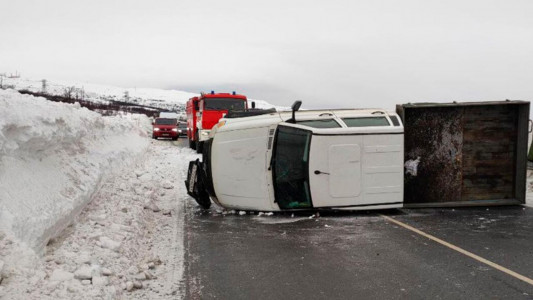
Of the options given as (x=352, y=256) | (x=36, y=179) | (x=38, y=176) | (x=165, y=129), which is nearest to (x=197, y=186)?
(x=38, y=176)

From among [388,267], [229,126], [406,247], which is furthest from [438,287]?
[229,126]

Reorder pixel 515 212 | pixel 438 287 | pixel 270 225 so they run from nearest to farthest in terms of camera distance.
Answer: pixel 438 287, pixel 270 225, pixel 515 212

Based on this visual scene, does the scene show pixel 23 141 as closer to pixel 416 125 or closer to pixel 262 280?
pixel 262 280

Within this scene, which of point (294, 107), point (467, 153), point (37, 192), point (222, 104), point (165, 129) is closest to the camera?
point (37, 192)

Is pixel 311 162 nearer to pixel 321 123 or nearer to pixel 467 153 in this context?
pixel 321 123

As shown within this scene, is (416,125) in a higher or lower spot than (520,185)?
higher

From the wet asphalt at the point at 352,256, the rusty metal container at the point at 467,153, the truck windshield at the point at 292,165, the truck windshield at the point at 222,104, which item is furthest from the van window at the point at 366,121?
the truck windshield at the point at 222,104

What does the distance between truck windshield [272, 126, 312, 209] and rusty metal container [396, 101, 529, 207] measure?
2832 mm

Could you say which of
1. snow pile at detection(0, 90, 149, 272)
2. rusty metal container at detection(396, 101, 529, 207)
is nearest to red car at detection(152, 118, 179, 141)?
snow pile at detection(0, 90, 149, 272)

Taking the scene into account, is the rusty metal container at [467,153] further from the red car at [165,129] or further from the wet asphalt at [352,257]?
the red car at [165,129]

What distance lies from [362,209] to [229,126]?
10.5 feet

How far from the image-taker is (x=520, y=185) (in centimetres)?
1043

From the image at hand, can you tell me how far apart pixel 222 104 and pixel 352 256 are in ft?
51.9

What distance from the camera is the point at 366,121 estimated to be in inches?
357
